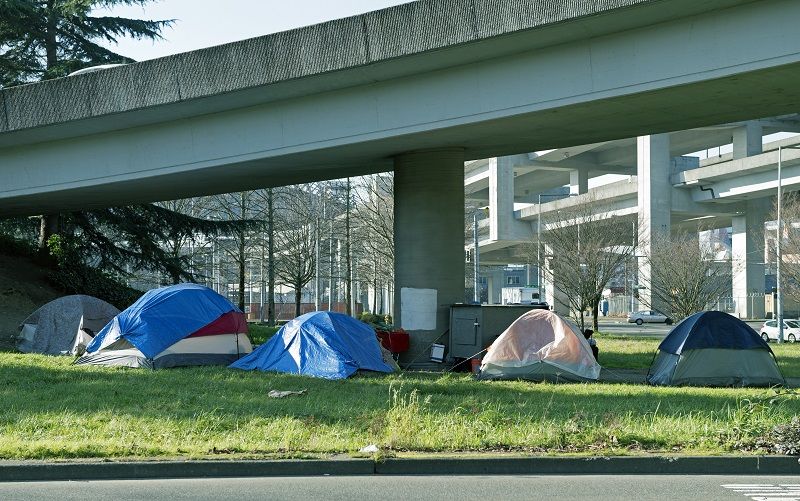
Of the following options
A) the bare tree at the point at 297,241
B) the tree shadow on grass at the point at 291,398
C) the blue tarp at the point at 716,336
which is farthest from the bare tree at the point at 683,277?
the tree shadow on grass at the point at 291,398

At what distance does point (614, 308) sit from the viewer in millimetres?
97250

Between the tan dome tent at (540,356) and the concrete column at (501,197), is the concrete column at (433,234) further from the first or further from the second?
the concrete column at (501,197)

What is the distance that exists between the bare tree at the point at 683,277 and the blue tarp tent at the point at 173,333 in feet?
88.4

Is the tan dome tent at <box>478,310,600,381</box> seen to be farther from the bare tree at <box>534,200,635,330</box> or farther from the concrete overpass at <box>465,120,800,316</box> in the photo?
the concrete overpass at <box>465,120,800,316</box>

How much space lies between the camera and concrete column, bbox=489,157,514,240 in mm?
73688

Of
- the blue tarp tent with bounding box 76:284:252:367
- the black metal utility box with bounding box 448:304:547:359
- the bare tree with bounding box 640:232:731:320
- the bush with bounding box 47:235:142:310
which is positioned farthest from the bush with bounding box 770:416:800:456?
the bare tree with bounding box 640:232:731:320

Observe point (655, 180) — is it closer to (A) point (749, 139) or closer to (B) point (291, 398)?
(A) point (749, 139)

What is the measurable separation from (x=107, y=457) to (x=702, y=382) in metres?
12.7

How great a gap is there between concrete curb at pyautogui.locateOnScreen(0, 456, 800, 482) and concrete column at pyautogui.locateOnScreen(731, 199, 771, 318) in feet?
178

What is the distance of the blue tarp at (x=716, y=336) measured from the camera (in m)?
18.6

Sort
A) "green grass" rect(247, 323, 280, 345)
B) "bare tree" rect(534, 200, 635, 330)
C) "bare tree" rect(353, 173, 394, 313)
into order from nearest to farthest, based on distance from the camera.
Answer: "green grass" rect(247, 323, 280, 345)
"bare tree" rect(534, 200, 635, 330)
"bare tree" rect(353, 173, 394, 313)

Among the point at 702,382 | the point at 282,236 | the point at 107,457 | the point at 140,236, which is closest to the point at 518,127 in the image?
the point at 702,382

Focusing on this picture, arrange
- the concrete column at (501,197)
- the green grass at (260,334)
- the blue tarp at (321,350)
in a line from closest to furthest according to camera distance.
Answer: the blue tarp at (321,350) → the green grass at (260,334) → the concrete column at (501,197)

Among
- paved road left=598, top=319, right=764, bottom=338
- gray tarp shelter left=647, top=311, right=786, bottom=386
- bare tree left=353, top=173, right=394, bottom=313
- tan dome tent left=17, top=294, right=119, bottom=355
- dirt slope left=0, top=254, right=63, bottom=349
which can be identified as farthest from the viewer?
bare tree left=353, top=173, right=394, bottom=313
